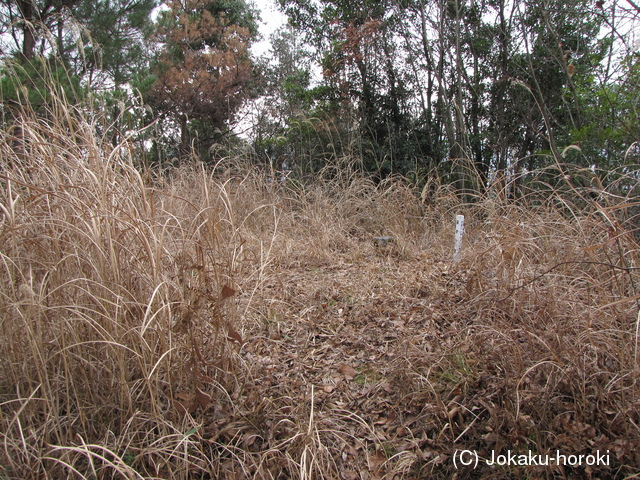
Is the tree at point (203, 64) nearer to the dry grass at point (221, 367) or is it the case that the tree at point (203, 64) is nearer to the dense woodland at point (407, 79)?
the dense woodland at point (407, 79)

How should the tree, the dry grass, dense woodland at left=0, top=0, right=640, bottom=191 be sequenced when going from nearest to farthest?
the dry grass → dense woodland at left=0, top=0, right=640, bottom=191 → the tree

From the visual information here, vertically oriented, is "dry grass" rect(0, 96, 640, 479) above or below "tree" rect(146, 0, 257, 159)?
below

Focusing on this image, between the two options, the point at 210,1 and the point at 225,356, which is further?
the point at 210,1

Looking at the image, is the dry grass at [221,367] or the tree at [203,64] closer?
the dry grass at [221,367]

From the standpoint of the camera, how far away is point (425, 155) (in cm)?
771

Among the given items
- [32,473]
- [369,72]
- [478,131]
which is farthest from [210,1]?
[32,473]

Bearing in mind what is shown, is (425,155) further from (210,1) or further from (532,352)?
(210,1)

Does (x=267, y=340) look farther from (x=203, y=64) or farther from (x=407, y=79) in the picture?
(x=203, y=64)

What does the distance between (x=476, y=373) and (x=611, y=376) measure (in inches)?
18.6

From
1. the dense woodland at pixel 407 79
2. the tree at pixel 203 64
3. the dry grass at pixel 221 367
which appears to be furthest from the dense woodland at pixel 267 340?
the tree at pixel 203 64

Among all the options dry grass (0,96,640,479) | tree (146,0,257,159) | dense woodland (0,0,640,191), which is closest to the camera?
dry grass (0,96,640,479)

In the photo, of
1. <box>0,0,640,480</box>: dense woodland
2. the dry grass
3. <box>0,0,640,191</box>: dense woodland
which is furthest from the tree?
the dry grass

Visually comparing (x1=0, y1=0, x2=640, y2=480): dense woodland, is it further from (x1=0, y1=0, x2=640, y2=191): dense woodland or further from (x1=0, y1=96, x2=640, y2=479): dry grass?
(x1=0, y1=0, x2=640, y2=191): dense woodland

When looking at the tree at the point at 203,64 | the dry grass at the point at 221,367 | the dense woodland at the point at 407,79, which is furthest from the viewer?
the tree at the point at 203,64
